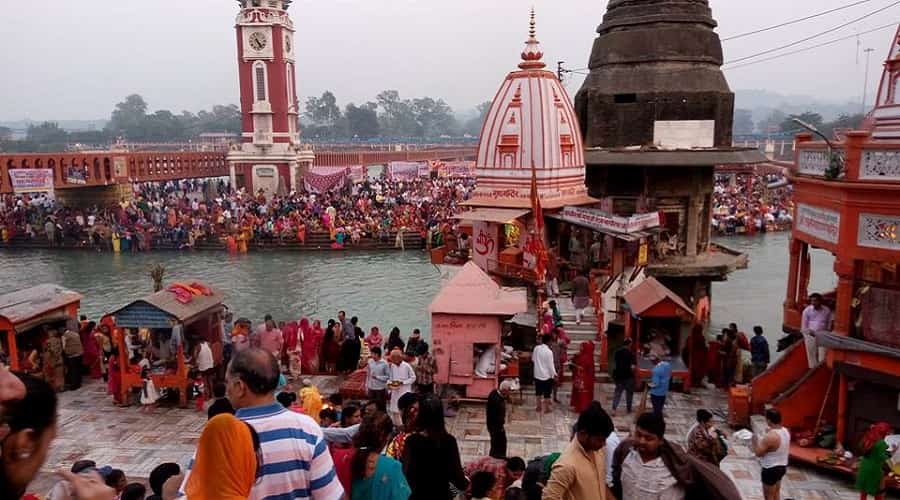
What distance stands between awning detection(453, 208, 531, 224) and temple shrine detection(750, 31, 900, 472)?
6.34 m

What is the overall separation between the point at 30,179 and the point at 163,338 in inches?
822

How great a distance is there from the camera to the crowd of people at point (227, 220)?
91.5 feet

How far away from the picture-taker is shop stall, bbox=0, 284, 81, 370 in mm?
10273

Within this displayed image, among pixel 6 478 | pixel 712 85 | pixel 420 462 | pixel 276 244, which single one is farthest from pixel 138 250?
pixel 6 478

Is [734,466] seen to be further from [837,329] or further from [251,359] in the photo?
[251,359]

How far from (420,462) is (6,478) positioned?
282 centimetres

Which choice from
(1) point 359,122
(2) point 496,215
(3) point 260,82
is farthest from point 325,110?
(2) point 496,215

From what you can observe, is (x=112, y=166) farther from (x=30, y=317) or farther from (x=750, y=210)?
(x=750, y=210)

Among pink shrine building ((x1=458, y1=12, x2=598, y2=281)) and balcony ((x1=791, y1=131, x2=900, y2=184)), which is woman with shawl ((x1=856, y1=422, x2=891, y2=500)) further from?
pink shrine building ((x1=458, y1=12, x2=598, y2=281))

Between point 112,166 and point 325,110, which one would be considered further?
point 325,110

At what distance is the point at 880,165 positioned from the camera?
7.64 m

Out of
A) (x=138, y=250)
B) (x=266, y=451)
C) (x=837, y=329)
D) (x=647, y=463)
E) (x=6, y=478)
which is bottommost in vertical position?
(x=138, y=250)

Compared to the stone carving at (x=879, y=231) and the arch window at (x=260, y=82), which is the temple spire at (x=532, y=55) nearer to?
the stone carving at (x=879, y=231)

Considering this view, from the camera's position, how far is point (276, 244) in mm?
27828
